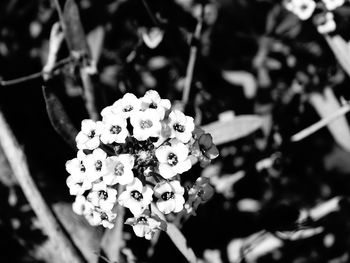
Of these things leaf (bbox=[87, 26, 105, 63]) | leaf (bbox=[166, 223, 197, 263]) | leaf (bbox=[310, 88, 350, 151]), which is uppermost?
leaf (bbox=[87, 26, 105, 63])

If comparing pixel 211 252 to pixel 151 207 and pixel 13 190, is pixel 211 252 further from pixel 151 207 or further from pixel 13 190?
pixel 13 190

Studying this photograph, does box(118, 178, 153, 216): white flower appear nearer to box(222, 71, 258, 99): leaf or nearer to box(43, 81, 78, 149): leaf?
box(43, 81, 78, 149): leaf

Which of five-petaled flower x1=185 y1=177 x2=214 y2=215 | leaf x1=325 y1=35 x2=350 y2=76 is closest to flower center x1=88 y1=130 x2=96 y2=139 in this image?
five-petaled flower x1=185 y1=177 x2=214 y2=215

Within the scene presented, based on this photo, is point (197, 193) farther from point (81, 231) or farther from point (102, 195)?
point (81, 231)

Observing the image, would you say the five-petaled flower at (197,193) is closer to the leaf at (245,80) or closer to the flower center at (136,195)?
the flower center at (136,195)

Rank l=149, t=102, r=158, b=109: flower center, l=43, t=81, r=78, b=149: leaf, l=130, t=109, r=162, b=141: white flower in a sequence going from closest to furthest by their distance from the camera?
l=130, t=109, r=162, b=141: white flower, l=149, t=102, r=158, b=109: flower center, l=43, t=81, r=78, b=149: leaf

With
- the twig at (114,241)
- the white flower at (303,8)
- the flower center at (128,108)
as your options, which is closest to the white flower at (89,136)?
the flower center at (128,108)

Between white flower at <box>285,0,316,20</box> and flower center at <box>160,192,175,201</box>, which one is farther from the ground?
white flower at <box>285,0,316,20</box>
